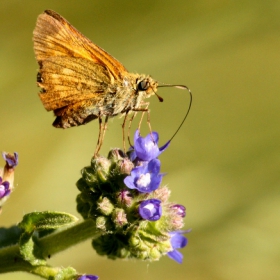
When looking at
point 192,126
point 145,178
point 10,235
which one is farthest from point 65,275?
point 192,126

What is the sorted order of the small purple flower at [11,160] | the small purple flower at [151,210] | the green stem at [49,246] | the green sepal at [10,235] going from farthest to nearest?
the green sepal at [10,235] → the small purple flower at [11,160] → the green stem at [49,246] → the small purple flower at [151,210]

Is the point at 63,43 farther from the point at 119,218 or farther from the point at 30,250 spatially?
the point at 30,250

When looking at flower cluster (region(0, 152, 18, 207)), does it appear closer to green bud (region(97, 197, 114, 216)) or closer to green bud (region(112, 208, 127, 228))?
green bud (region(97, 197, 114, 216))

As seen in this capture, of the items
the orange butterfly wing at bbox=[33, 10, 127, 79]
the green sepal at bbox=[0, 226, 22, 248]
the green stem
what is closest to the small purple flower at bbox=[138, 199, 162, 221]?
the green stem

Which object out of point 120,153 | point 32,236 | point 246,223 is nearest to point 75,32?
point 120,153

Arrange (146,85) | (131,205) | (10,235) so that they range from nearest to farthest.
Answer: (131,205) < (146,85) < (10,235)

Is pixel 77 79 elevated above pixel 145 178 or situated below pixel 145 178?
above

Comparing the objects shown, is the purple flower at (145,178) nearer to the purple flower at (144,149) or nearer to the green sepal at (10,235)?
the purple flower at (144,149)

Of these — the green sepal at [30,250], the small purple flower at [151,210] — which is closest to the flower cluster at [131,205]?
the small purple flower at [151,210]
